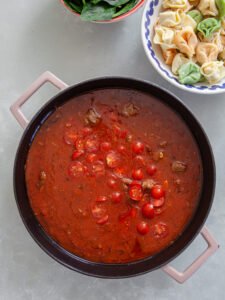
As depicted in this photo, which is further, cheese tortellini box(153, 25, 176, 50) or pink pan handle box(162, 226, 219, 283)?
cheese tortellini box(153, 25, 176, 50)

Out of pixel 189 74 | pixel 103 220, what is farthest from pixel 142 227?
pixel 189 74

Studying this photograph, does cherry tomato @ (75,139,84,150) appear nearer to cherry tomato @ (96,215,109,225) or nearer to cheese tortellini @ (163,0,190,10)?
cherry tomato @ (96,215,109,225)

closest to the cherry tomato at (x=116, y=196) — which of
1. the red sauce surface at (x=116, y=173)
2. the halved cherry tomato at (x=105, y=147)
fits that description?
the red sauce surface at (x=116, y=173)

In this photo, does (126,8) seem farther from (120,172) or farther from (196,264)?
(196,264)

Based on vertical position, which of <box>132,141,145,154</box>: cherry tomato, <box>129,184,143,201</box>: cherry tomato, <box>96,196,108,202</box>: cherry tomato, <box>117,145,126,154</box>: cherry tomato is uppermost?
<box>117,145,126,154</box>: cherry tomato

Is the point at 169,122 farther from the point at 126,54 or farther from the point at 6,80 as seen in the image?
the point at 6,80

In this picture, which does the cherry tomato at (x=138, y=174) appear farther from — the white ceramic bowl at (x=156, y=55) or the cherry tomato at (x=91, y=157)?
the white ceramic bowl at (x=156, y=55)

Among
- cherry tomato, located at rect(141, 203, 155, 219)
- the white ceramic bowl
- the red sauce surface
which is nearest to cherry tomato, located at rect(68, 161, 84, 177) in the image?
the red sauce surface
